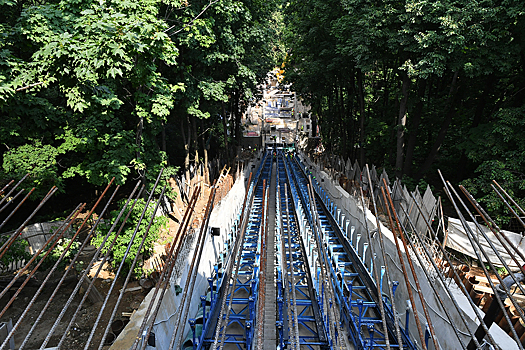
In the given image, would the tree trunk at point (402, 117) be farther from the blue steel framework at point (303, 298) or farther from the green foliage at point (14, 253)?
the green foliage at point (14, 253)

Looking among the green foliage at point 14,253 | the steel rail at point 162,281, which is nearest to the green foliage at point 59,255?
the green foliage at point 14,253

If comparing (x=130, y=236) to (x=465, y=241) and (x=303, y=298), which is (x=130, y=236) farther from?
(x=465, y=241)

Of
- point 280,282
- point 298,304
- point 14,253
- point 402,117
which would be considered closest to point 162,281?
point 280,282

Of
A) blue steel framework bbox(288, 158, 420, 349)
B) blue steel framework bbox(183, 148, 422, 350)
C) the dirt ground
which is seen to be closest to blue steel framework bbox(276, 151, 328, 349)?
blue steel framework bbox(183, 148, 422, 350)

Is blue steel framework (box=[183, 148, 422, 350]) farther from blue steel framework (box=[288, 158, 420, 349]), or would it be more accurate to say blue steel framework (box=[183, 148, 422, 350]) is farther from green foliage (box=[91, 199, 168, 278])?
green foliage (box=[91, 199, 168, 278])

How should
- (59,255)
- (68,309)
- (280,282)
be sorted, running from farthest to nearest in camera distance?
(59,255), (68,309), (280,282)

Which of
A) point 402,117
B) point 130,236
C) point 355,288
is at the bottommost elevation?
point 355,288

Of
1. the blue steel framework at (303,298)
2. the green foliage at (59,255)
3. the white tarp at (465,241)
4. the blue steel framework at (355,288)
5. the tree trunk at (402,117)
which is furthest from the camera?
the tree trunk at (402,117)
